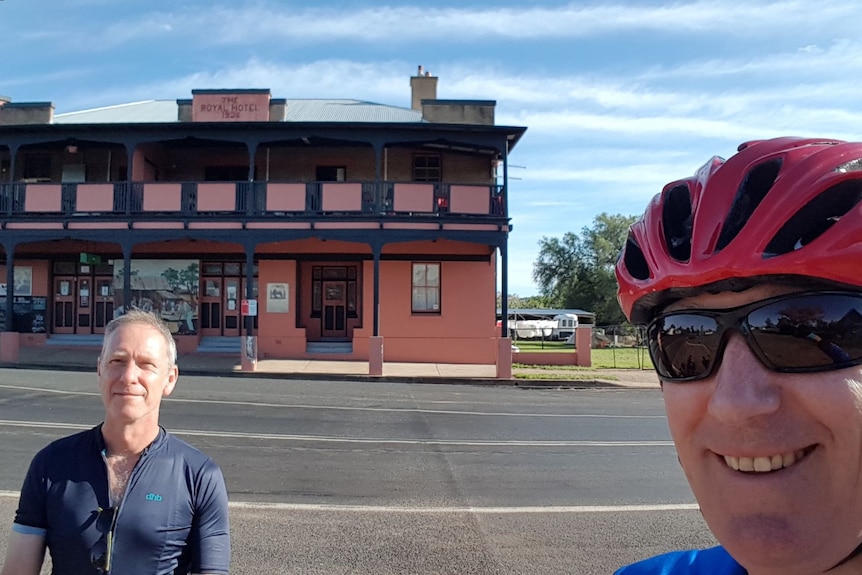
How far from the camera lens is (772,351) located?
109cm

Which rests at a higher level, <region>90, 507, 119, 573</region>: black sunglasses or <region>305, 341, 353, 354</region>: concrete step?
<region>90, 507, 119, 573</region>: black sunglasses

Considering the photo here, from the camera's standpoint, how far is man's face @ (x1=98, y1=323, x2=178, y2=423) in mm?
2410

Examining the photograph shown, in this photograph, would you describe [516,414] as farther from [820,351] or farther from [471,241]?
[820,351]

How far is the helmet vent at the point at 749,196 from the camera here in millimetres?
1217

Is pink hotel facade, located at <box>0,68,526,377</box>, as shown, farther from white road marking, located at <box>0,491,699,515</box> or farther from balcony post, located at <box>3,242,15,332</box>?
white road marking, located at <box>0,491,699,515</box>

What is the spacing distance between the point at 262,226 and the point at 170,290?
482 centimetres

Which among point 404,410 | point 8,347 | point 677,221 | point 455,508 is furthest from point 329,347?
point 677,221

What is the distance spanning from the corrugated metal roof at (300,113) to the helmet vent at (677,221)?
20419 millimetres

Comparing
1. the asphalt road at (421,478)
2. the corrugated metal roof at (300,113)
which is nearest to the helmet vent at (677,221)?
the asphalt road at (421,478)

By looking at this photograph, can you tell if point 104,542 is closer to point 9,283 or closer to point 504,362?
point 504,362

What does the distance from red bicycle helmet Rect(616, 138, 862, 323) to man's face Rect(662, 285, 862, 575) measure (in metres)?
0.08

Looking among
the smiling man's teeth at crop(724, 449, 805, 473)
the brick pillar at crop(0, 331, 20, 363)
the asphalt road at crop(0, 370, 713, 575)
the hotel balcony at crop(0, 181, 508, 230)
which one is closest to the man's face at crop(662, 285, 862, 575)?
the smiling man's teeth at crop(724, 449, 805, 473)

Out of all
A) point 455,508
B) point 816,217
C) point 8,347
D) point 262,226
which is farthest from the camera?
point 262,226

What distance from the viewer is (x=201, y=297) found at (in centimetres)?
2208
